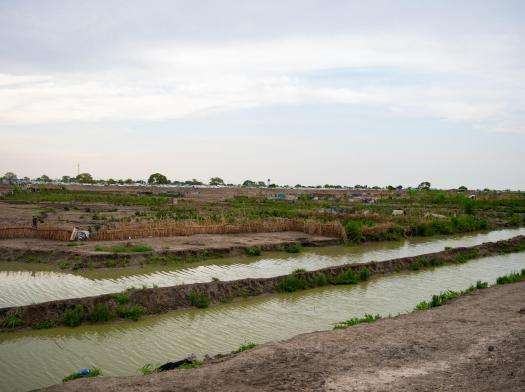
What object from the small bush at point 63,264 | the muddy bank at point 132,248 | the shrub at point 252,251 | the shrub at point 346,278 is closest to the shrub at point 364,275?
the shrub at point 346,278

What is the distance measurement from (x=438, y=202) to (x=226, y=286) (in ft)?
171

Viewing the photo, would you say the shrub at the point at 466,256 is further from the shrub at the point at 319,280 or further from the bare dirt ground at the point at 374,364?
the bare dirt ground at the point at 374,364

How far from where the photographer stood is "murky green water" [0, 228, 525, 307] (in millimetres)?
13844

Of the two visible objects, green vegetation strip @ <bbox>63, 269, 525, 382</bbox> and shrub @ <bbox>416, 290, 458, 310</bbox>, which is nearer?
green vegetation strip @ <bbox>63, 269, 525, 382</bbox>

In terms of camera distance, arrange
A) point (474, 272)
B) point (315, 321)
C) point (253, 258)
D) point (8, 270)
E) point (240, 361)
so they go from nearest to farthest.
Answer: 1. point (240, 361)
2. point (315, 321)
3. point (8, 270)
4. point (474, 272)
5. point (253, 258)

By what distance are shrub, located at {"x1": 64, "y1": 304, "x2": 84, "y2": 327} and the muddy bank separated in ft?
21.3

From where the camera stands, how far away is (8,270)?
17.2 metres

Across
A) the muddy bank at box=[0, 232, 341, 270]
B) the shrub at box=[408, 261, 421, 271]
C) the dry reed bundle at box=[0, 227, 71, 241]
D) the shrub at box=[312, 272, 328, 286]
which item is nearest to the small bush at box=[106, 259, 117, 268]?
the muddy bank at box=[0, 232, 341, 270]

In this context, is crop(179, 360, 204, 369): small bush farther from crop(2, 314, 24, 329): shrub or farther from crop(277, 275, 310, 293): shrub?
crop(277, 275, 310, 293): shrub

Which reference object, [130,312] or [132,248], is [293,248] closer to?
[132,248]

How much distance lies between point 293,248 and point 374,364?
15557 millimetres

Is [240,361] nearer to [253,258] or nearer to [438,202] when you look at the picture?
[253,258]

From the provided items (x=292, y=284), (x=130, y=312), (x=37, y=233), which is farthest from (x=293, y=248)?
(x=130, y=312)

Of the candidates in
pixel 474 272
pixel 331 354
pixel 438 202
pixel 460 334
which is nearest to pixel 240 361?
pixel 331 354
